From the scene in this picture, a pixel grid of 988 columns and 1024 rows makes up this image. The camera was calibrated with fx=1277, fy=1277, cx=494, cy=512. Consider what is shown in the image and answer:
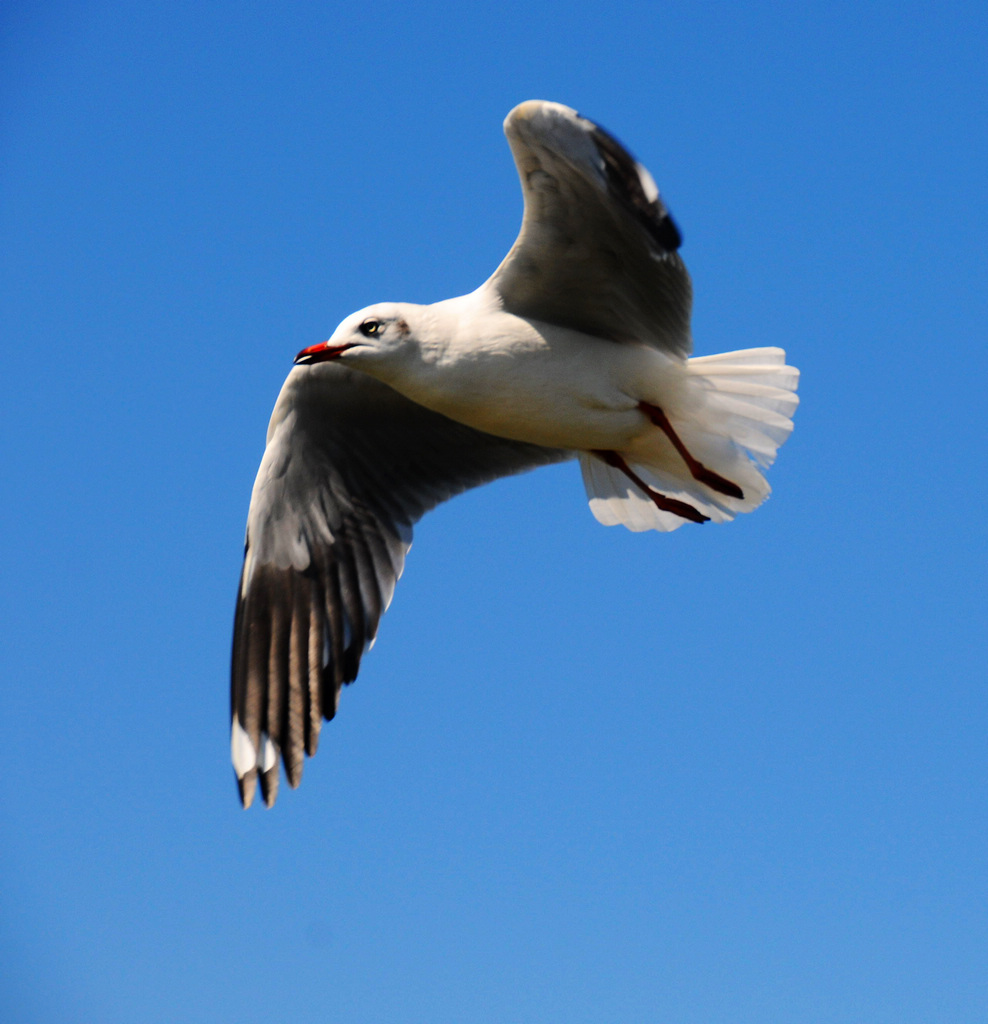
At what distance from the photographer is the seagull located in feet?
15.3

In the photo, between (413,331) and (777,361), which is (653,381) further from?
(413,331)

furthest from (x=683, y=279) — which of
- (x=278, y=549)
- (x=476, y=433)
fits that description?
(x=278, y=549)

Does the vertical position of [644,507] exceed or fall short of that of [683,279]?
it falls short

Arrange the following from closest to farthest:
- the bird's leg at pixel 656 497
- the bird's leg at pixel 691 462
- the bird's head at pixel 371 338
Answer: the bird's head at pixel 371 338
the bird's leg at pixel 691 462
the bird's leg at pixel 656 497

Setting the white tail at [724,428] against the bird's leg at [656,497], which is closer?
the white tail at [724,428]

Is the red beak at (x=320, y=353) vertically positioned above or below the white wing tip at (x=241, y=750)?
above

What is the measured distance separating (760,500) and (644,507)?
1.80 feet

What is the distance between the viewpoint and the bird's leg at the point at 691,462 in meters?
5.25

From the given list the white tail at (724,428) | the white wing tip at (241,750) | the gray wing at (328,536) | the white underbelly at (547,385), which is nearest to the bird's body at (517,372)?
the white underbelly at (547,385)

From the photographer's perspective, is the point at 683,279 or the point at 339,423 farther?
the point at 339,423

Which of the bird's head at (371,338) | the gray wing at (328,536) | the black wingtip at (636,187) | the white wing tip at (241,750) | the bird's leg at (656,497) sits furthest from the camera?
the gray wing at (328,536)

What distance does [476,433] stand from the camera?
6.06 m

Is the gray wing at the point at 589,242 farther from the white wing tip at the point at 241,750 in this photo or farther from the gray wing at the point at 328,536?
the white wing tip at the point at 241,750

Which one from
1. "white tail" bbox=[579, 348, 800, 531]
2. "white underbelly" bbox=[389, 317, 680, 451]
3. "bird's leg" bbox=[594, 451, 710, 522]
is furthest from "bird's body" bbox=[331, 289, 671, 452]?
"bird's leg" bbox=[594, 451, 710, 522]
